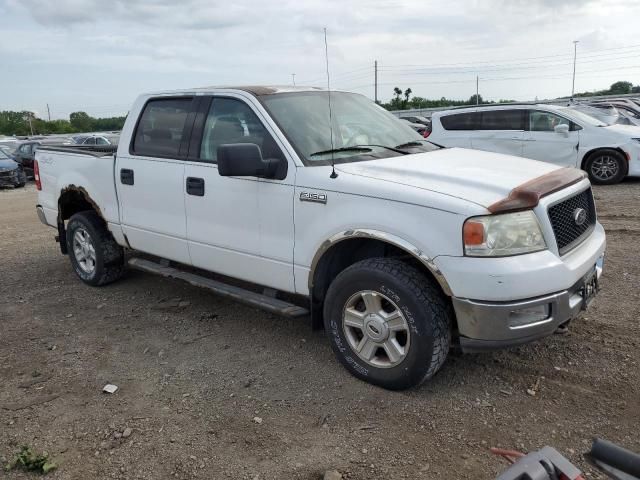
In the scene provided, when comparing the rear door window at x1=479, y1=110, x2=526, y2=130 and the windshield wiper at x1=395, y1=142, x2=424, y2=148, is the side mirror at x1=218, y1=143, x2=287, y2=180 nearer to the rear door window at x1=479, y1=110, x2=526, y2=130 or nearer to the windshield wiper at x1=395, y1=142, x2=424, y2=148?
the windshield wiper at x1=395, y1=142, x2=424, y2=148

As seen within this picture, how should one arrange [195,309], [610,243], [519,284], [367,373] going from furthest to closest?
1. [610,243]
2. [195,309]
3. [367,373]
4. [519,284]

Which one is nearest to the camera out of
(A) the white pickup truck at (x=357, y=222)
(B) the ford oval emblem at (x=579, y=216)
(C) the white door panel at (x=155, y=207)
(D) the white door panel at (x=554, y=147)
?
(A) the white pickup truck at (x=357, y=222)

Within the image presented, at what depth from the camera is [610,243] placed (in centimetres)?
684

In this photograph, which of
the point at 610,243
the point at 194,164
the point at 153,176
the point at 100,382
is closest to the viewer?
the point at 100,382

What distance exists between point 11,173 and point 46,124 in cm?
6124

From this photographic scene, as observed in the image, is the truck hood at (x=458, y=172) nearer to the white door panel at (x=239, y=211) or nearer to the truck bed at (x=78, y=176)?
the white door panel at (x=239, y=211)

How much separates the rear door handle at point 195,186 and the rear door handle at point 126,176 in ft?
2.81

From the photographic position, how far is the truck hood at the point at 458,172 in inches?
128

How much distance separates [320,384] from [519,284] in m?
1.47

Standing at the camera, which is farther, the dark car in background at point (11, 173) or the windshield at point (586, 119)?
the dark car in background at point (11, 173)

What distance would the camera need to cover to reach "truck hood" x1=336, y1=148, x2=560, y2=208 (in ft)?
10.6

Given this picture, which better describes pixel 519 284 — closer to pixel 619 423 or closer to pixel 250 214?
pixel 619 423

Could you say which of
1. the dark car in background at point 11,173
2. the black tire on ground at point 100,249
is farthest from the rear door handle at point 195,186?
the dark car in background at point 11,173

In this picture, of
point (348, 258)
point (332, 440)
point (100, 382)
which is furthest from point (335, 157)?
point (100, 382)
